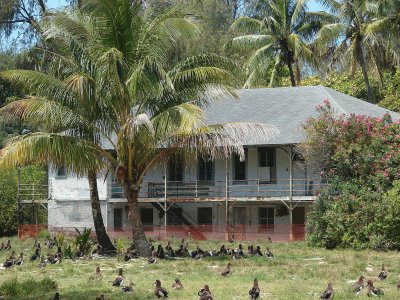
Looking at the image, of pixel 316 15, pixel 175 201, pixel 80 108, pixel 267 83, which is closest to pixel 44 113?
pixel 80 108

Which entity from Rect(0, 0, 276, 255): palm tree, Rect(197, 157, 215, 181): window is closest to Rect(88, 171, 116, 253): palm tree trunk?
Rect(0, 0, 276, 255): palm tree

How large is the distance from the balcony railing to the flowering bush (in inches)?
171

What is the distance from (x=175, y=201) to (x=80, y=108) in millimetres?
13572

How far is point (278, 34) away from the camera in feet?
152

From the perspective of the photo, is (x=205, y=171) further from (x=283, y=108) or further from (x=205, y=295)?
(x=205, y=295)

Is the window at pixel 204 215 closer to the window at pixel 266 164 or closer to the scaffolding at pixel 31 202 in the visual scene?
the window at pixel 266 164

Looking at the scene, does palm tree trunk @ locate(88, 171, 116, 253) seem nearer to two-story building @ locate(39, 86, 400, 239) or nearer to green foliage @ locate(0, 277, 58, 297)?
two-story building @ locate(39, 86, 400, 239)

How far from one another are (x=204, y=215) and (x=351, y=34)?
12137mm

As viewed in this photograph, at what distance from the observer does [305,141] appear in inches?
1287

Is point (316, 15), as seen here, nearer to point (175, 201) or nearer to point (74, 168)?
point (175, 201)

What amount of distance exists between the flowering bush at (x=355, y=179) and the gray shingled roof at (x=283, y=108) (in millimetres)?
3979

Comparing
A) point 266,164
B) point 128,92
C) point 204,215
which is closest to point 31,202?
point 204,215

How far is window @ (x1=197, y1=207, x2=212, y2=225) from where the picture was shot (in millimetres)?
40688

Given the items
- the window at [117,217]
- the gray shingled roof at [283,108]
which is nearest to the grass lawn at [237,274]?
the gray shingled roof at [283,108]
